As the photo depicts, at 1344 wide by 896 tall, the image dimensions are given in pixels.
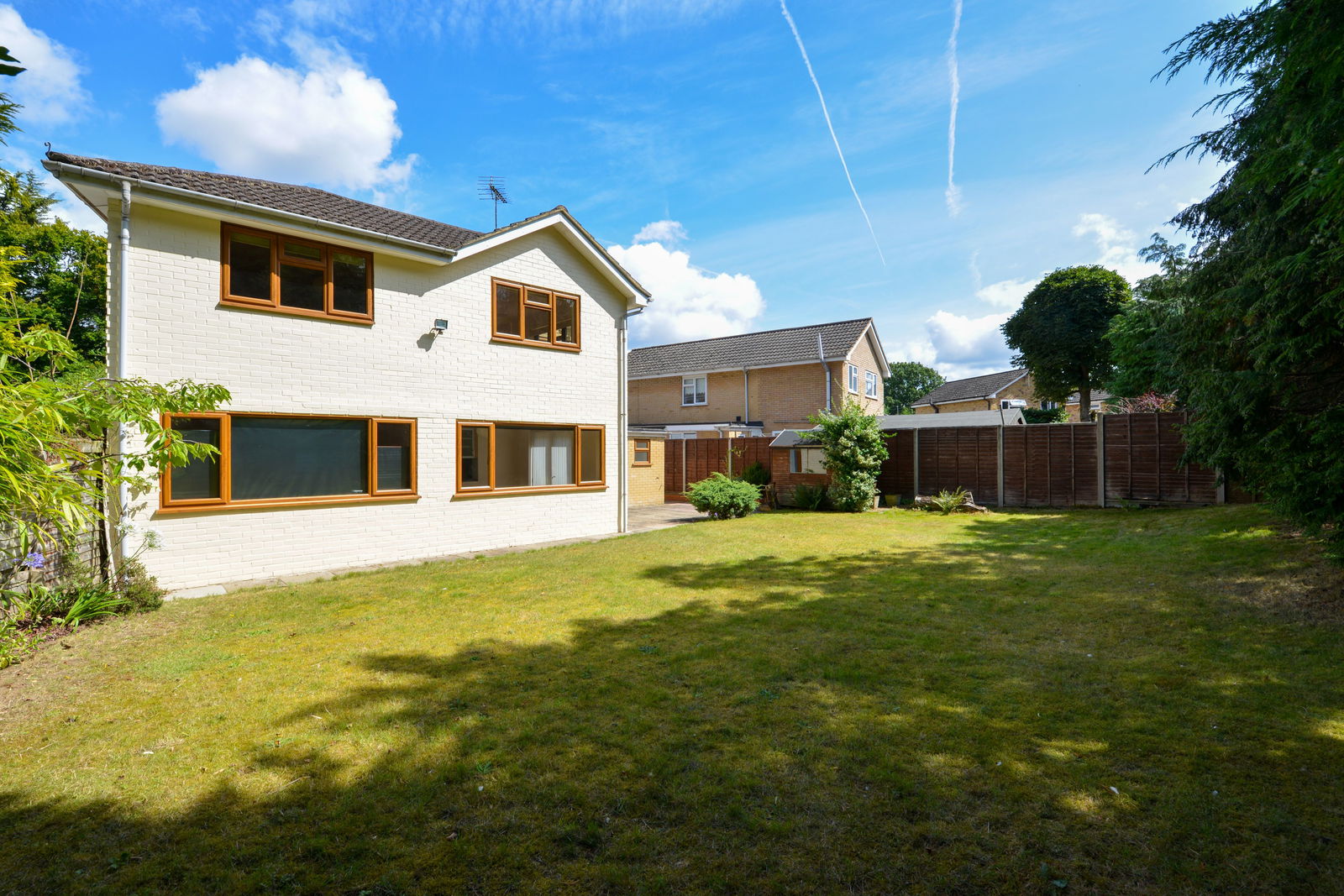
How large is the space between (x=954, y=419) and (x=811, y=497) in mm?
13430

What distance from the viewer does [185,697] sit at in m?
4.80

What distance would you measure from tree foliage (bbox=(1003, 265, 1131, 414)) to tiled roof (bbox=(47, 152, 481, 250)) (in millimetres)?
36072

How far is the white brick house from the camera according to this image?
27.4 ft

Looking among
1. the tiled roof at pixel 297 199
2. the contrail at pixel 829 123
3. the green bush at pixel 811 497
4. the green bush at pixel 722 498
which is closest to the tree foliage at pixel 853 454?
the green bush at pixel 811 497

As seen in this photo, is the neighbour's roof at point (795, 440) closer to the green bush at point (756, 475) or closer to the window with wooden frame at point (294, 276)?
the green bush at point (756, 475)

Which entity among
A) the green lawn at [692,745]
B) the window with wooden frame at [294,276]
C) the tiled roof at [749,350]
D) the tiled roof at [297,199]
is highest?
the tiled roof at [749,350]

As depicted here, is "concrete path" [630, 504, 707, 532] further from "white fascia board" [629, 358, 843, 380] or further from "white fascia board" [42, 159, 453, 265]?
"white fascia board" [629, 358, 843, 380]

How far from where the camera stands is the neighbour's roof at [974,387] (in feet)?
165

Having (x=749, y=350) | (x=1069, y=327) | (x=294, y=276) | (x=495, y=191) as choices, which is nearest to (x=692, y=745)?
(x=294, y=276)

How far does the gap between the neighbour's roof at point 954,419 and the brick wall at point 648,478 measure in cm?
965

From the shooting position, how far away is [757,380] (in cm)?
2919

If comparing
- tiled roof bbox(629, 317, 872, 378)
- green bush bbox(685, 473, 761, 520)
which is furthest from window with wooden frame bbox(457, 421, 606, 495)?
tiled roof bbox(629, 317, 872, 378)

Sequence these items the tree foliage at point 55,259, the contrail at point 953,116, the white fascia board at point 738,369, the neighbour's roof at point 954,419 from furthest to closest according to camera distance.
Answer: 1. the white fascia board at point 738,369
2. the neighbour's roof at point 954,419
3. the tree foliage at point 55,259
4. the contrail at point 953,116

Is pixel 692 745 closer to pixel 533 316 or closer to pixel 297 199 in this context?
pixel 533 316
